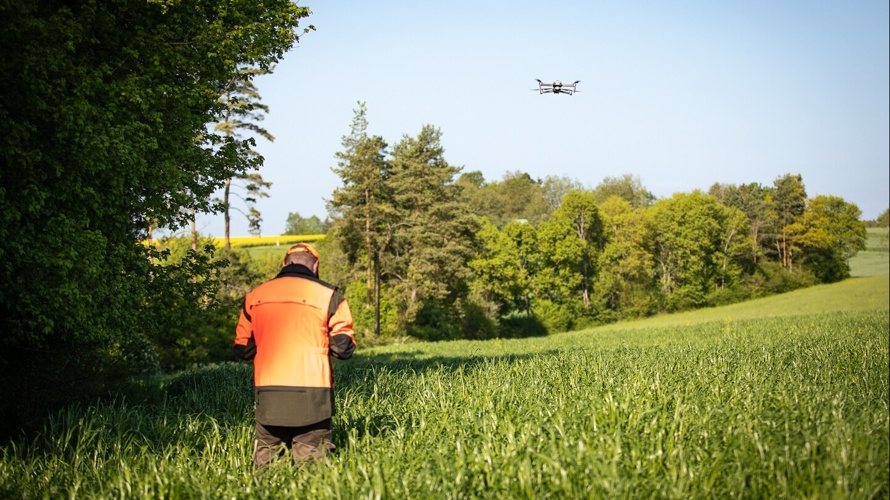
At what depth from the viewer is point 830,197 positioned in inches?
2911

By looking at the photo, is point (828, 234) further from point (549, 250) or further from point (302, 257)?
point (302, 257)

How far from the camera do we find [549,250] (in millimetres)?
66750

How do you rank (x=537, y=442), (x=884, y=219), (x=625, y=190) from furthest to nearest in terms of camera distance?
1. (x=884, y=219)
2. (x=625, y=190)
3. (x=537, y=442)

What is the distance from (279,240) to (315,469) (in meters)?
95.3

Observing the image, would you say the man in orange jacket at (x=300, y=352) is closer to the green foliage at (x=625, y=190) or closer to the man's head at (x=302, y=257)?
the man's head at (x=302, y=257)

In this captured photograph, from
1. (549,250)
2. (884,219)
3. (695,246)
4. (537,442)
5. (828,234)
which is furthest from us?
(884,219)

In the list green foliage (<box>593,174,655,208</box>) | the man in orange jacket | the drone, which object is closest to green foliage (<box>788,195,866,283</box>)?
green foliage (<box>593,174,655,208</box>)

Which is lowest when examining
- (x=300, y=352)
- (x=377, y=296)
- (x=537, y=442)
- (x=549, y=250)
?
(x=537, y=442)

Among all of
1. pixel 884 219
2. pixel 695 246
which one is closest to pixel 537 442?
pixel 695 246

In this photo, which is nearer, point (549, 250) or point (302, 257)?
point (302, 257)

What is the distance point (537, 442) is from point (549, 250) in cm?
6206

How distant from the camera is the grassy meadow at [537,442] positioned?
4.54 m

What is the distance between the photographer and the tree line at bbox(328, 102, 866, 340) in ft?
160

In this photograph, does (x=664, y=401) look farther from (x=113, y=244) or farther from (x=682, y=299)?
(x=682, y=299)
